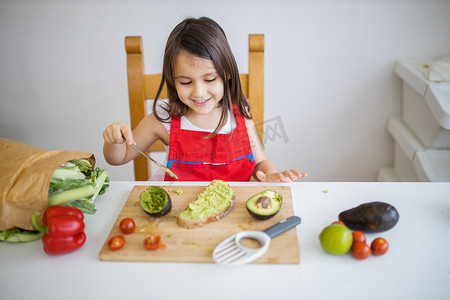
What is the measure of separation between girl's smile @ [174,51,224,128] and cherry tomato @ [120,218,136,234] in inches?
21.5

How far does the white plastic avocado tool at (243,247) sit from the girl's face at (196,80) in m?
0.59

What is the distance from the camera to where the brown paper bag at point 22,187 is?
0.95 m

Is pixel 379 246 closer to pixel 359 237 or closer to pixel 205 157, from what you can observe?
pixel 359 237

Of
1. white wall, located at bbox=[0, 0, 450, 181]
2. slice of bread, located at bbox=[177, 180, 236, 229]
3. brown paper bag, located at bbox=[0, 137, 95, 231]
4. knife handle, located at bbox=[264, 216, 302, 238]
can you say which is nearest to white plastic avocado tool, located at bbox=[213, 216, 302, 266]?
knife handle, located at bbox=[264, 216, 302, 238]

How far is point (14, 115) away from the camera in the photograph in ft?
7.94

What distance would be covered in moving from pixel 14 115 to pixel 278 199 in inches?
81.9

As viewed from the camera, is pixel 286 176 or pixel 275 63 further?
pixel 275 63

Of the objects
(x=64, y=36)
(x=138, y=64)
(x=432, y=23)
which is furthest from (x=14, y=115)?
(x=432, y=23)

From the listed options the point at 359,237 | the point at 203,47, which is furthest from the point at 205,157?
the point at 359,237

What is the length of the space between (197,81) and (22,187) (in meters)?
0.67

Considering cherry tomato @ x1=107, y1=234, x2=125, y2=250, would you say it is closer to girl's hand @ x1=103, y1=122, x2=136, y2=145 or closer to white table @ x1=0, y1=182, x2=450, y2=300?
white table @ x1=0, y1=182, x2=450, y2=300

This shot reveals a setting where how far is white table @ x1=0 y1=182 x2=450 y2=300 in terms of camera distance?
0.80 m

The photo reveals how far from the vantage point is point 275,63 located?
2.19 metres

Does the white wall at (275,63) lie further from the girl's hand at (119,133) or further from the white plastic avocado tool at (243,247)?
the white plastic avocado tool at (243,247)
